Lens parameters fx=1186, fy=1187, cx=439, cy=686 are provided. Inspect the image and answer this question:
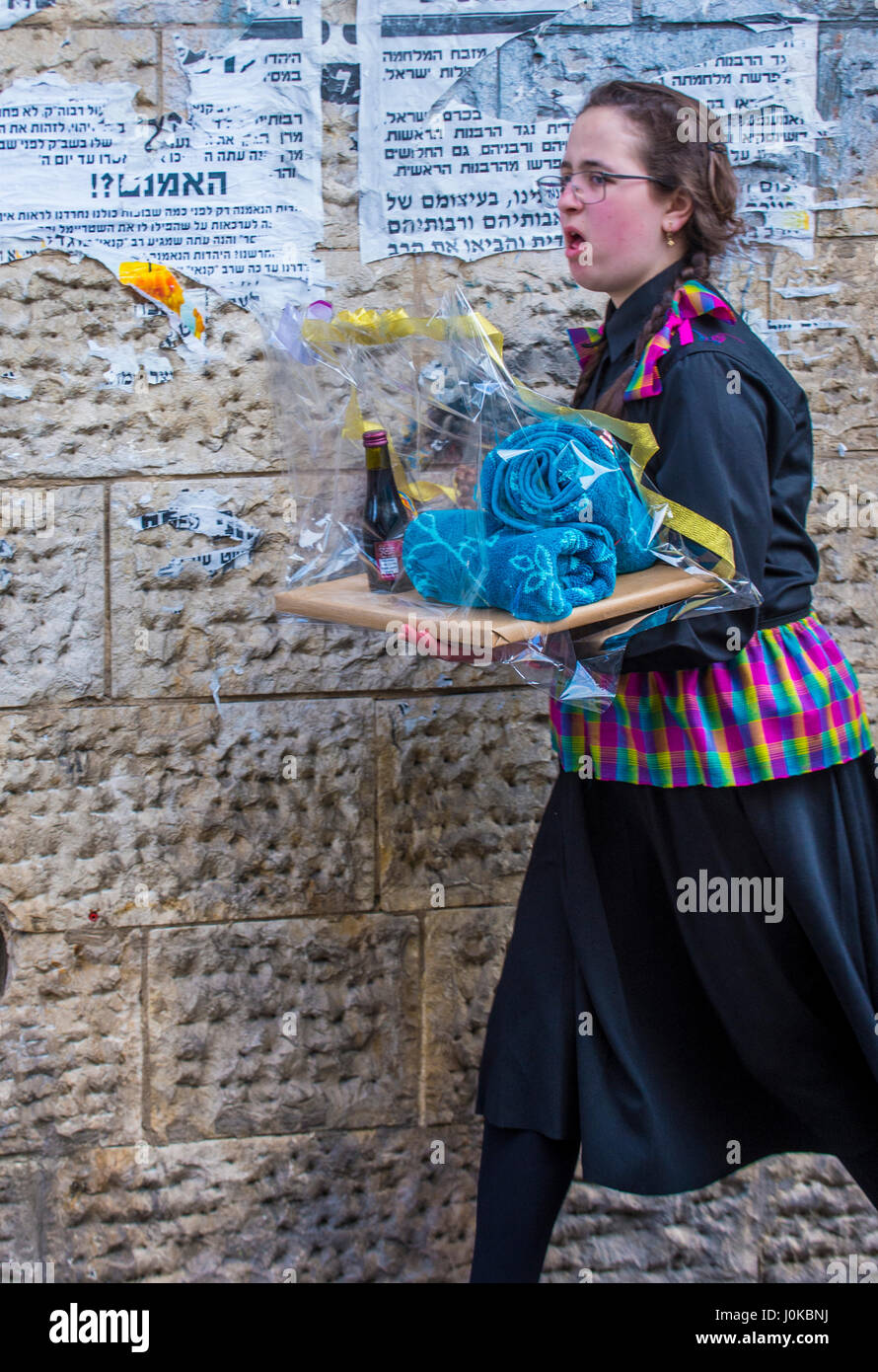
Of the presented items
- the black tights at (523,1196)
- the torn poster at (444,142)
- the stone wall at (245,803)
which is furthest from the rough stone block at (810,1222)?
the torn poster at (444,142)

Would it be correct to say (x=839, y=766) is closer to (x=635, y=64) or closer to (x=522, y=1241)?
(x=522, y=1241)

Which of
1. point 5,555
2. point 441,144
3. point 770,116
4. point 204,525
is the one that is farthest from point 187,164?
point 770,116

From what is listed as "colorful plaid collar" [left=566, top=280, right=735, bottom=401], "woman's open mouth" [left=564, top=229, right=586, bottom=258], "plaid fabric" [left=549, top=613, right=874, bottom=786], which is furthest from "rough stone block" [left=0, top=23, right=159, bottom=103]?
"plaid fabric" [left=549, top=613, right=874, bottom=786]

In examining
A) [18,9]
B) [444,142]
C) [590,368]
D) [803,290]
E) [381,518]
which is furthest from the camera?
[803,290]

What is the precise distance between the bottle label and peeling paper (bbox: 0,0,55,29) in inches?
58.6

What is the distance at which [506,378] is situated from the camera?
6.15ft

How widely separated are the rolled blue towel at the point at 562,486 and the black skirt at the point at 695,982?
1.64 ft

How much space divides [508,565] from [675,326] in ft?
1.76

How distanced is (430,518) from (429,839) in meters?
1.11

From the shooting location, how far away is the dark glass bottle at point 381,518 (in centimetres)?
194

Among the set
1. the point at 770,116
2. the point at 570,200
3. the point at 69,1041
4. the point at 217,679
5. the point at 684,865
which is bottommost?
the point at 69,1041

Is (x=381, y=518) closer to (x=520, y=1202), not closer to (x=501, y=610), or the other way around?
(x=501, y=610)

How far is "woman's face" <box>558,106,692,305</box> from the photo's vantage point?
6.54 ft

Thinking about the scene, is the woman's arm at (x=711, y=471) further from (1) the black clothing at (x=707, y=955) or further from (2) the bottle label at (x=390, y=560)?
(2) the bottle label at (x=390, y=560)
